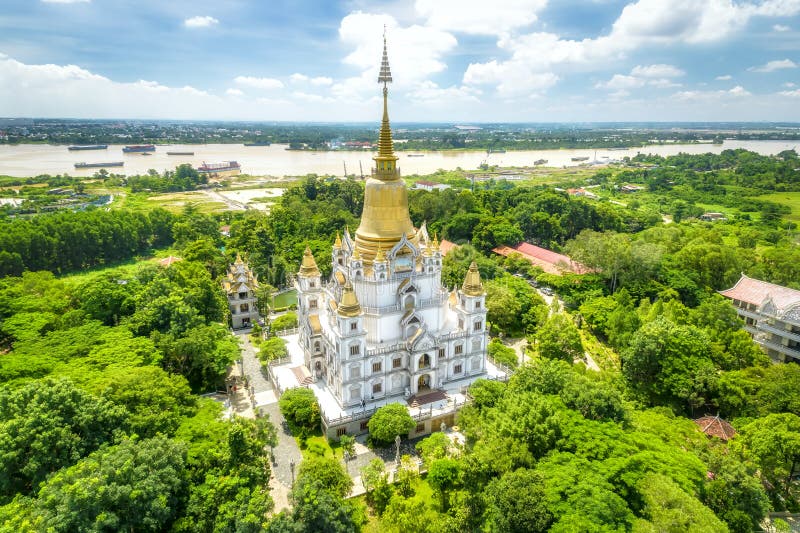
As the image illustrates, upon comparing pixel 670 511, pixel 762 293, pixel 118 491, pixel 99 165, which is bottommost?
pixel 670 511

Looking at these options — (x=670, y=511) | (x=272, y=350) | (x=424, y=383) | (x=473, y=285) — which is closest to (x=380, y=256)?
(x=473, y=285)

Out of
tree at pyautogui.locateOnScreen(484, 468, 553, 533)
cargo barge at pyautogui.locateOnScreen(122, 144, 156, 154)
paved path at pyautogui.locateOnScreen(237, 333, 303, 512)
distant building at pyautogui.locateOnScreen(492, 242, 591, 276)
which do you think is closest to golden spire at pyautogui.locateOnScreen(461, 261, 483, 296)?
tree at pyautogui.locateOnScreen(484, 468, 553, 533)

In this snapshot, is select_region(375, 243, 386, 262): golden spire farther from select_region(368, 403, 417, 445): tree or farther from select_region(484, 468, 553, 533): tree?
select_region(484, 468, 553, 533): tree

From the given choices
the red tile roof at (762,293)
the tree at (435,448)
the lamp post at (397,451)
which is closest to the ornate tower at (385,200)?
the lamp post at (397,451)

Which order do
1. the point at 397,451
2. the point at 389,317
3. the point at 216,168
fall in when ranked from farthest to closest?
1. the point at 216,168
2. the point at 389,317
3. the point at 397,451

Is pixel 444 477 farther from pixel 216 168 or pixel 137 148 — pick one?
pixel 137 148

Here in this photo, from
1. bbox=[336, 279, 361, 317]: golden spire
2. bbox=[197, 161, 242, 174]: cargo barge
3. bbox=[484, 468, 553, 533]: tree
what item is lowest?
bbox=[484, 468, 553, 533]: tree

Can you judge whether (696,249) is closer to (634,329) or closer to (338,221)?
(634,329)
